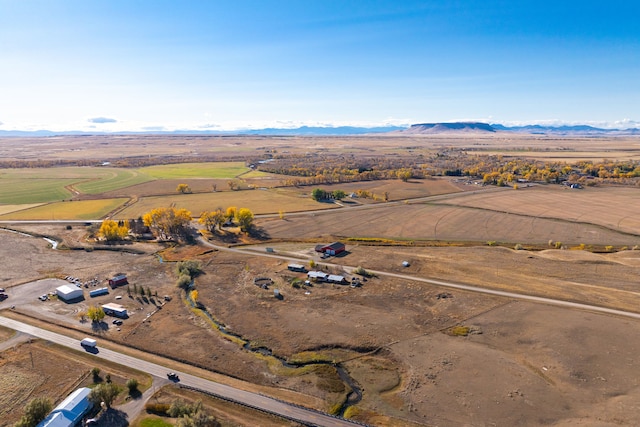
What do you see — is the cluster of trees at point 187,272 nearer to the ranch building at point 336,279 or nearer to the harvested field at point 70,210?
the ranch building at point 336,279

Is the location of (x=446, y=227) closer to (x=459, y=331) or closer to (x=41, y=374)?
(x=459, y=331)

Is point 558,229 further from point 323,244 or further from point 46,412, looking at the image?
point 46,412

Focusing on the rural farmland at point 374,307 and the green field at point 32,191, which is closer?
the rural farmland at point 374,307

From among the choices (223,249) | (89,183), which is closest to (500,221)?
(223,249)

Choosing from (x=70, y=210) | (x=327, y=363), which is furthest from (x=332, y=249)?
(x=70, y=210)

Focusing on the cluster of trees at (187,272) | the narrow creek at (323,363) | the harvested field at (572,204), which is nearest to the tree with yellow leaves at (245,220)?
the cluster of trees at (187,272)

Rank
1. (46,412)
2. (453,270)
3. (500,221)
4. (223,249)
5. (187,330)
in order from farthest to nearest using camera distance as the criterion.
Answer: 1. (500,221)
2. (223,249)
3. (453,270)
4. (187,330)
5. (46,412)

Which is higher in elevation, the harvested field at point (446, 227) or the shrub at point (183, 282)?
the harvested field at point (446, 227)
